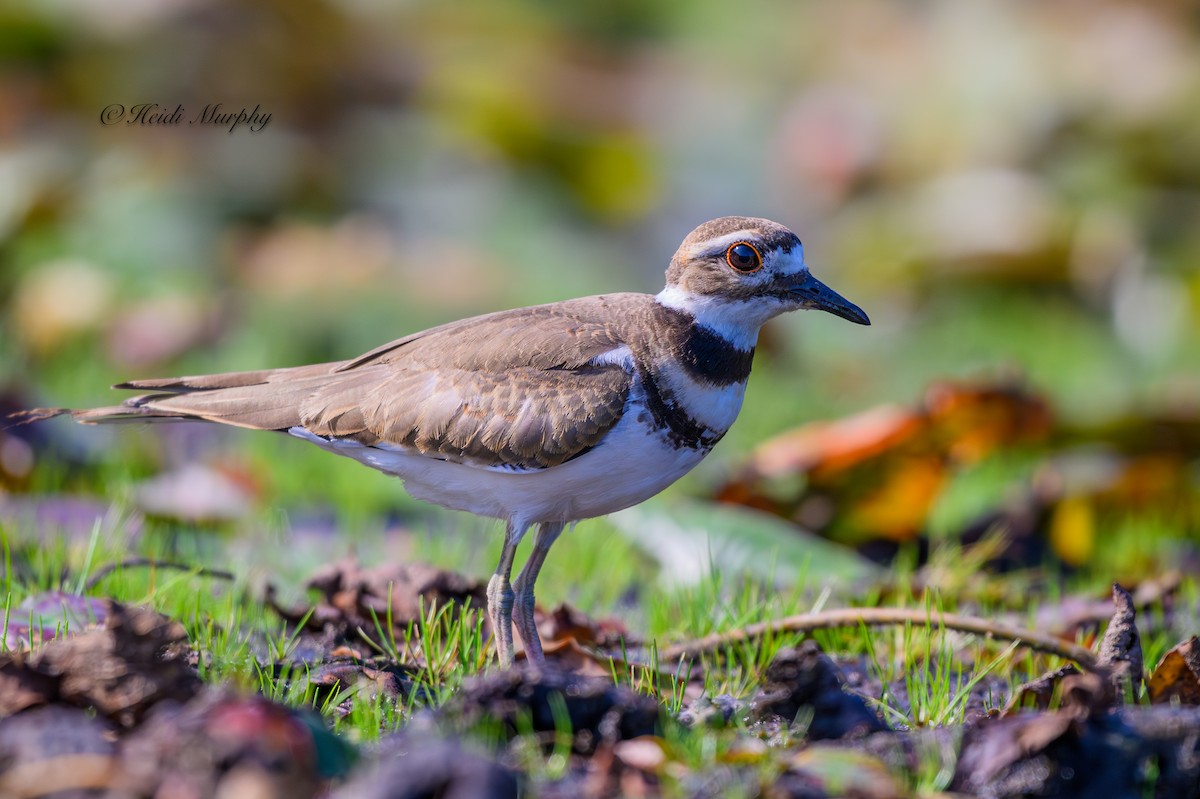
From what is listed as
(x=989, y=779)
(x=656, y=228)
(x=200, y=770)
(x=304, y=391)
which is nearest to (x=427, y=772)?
(x=200, y=770)

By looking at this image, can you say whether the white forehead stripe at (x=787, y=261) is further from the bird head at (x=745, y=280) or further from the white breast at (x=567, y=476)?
the white breast at (x=567, y=476)

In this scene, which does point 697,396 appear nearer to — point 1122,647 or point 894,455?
point 1122,647

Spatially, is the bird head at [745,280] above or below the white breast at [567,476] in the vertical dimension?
above

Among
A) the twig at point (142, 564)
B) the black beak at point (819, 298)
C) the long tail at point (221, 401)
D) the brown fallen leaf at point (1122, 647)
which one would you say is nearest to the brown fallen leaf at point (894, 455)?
the black beak at point (819, 298)

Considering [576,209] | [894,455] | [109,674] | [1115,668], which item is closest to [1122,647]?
[1115,668]

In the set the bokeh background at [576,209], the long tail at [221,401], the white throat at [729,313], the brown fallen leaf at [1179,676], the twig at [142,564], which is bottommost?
the brown fallen leaf at [1179,676]

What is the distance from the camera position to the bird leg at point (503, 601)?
4059 mm

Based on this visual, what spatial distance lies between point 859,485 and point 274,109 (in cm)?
731

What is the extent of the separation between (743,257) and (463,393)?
0.99 metres

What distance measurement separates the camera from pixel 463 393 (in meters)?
4.33

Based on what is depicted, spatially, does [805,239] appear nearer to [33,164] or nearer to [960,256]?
[960,256]

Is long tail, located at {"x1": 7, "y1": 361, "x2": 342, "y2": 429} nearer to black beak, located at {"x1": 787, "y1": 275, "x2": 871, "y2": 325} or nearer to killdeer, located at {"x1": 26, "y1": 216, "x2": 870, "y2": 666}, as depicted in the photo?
killdeer, located at {"x1": 26, "y1": 216, "x2": 870, "y2": 666}

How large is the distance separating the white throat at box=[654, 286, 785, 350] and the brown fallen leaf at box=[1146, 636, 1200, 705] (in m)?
1.56

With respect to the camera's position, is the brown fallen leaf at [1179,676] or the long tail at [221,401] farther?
the long tail at [221,401]
